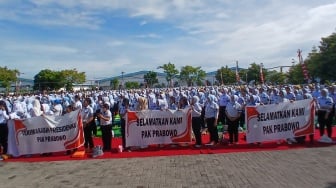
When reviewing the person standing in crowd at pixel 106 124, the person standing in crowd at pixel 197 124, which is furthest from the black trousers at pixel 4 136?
the person standing in crowd at pixel 197 124

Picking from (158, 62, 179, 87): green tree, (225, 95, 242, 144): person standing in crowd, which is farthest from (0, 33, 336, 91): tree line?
(225, 95, 242, 144): person standing in crowd

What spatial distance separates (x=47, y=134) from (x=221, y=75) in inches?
2024

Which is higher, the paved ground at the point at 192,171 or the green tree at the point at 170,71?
the green tree at the point at 170,71

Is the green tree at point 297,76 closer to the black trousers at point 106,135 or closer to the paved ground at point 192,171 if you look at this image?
the black trousers at point 106,135

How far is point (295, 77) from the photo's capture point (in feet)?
209

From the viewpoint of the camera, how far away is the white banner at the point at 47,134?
12.4m

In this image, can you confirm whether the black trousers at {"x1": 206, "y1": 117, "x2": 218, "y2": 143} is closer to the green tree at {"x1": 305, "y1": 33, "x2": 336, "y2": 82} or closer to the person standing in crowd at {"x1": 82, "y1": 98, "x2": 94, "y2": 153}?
the person standing in crowd at {"x1": 82, "y1": 98, "x2": 94, "y2": 153}

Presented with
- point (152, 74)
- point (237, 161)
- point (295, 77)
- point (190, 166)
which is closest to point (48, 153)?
point (190, 166)

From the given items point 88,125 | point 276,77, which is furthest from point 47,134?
point 276,77

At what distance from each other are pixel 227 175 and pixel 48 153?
6.73 meters

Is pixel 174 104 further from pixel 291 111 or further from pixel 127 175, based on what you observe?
pixel 127 175

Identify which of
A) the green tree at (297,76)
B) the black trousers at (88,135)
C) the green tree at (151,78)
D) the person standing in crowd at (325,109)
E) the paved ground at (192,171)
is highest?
the green tree at (151,78)

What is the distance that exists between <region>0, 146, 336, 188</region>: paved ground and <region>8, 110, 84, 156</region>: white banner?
3.91 ft

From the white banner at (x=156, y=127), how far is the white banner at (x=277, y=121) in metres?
2.09
